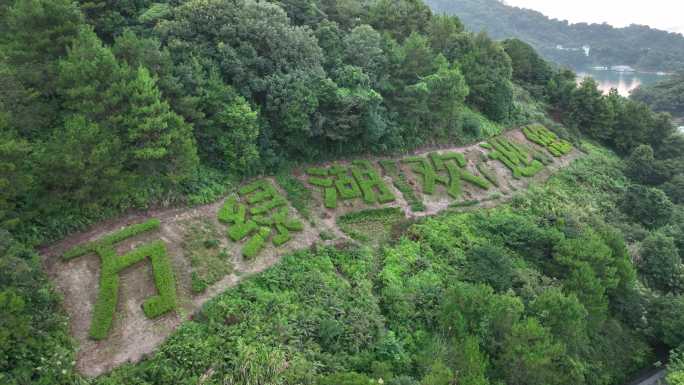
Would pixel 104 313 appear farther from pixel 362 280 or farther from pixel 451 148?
pixel 451 148

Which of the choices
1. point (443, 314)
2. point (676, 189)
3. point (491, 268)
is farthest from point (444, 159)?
point (676, 189)

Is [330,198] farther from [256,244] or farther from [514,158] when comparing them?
[514,158]

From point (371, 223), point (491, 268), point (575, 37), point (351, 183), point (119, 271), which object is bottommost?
point (491, 268)

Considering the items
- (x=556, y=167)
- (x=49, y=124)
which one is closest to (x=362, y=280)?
(x=49, y=124)

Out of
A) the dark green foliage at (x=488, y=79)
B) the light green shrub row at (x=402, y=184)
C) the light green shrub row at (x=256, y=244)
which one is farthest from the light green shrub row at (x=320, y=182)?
the dark green foliage at (x=488, y=79)

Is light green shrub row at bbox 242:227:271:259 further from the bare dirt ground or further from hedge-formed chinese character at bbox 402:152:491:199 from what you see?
hedge-formed chinese character at bbox 402:152:491:199

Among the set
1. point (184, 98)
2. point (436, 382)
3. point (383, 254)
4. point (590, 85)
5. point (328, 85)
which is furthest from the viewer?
point (590, 85)
